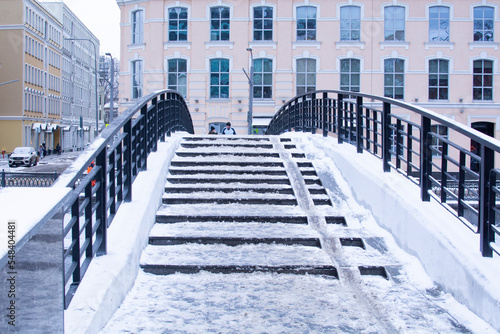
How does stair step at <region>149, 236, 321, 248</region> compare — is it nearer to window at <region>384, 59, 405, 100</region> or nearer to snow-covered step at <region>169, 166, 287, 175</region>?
snow-covered step at <region>169, 166, 287, 175</region>

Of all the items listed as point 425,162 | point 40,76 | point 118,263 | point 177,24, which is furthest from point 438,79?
point 40,76

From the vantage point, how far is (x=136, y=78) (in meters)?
36.7

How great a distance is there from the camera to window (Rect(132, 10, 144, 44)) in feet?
120

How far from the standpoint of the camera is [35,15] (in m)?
61.3

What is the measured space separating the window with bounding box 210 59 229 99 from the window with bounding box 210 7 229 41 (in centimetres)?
149

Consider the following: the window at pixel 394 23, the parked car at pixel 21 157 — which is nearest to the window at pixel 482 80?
the window at pixel 394 23

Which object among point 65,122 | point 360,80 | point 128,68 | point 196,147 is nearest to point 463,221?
point 196,147

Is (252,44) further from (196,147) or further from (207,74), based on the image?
(196,147)

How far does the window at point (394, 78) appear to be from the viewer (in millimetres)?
34781

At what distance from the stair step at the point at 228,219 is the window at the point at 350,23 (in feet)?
98.4

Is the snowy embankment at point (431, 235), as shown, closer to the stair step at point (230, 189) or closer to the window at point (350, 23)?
the stair step at point (230, 189)


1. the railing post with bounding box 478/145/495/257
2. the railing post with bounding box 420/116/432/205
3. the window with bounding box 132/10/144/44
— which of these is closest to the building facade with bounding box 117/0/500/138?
the window with bounding box 132/10/144/44

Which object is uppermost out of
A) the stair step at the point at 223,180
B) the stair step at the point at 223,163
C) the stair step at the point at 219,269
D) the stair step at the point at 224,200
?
the stair step at the point at 223,163

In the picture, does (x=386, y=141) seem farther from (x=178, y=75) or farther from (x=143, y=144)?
(x=178, y=75)
